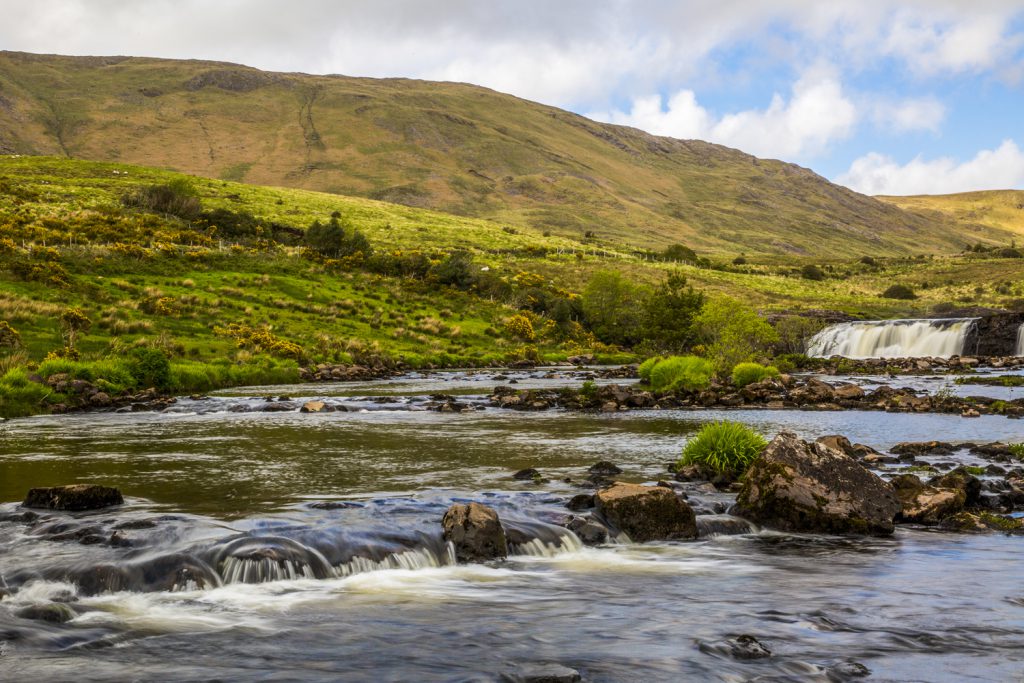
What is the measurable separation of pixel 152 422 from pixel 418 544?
67.7ft

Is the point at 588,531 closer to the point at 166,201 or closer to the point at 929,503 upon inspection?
the point at 929,503

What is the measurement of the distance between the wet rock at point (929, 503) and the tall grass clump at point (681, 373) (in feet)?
86.3

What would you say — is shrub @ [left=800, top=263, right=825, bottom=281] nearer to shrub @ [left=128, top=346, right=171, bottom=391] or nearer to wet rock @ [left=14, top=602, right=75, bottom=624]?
shrub @ [left=128, top=346, right=171, bottom=391]

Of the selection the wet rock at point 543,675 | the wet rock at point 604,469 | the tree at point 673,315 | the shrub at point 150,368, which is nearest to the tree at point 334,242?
the tree at point 673,315

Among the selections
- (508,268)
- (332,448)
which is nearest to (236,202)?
(508,268)

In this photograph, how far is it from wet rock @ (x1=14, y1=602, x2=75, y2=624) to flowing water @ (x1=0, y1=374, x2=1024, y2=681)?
0.05 m

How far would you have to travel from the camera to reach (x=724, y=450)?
67.2ft

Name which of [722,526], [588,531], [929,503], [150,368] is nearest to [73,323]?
[150,368]

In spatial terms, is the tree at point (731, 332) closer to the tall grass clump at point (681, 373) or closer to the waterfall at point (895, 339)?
the tall grass clump at point (681, 373)

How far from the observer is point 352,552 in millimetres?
13195

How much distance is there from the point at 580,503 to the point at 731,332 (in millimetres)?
37914

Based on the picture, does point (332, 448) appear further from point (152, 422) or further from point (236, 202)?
point (236, 202)

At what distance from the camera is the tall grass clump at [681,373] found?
43938 millimetres

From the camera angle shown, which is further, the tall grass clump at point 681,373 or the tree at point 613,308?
the tree at point 613,308
